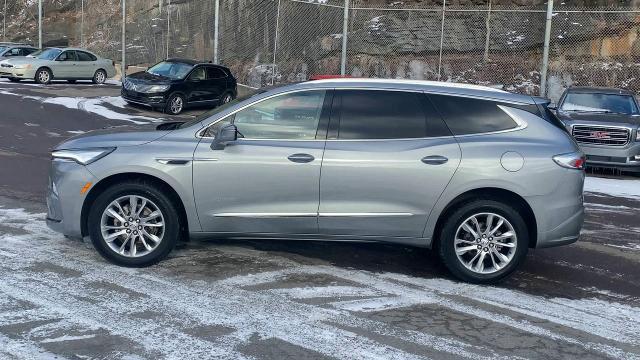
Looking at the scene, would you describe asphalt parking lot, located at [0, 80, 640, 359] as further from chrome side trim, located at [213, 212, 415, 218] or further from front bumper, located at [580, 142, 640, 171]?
front bumper, located at [580, 142, 640, 171]

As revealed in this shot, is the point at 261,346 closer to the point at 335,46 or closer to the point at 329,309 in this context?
the point at 329,309

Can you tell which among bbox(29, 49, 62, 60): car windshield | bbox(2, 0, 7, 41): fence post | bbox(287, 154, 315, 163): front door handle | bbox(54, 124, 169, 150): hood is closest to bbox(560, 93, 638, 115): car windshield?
bbox(287, 154, 315, 163): front door handle

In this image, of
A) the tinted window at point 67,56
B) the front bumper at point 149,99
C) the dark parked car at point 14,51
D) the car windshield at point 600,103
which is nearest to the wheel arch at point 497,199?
the car windshield at point 600,103

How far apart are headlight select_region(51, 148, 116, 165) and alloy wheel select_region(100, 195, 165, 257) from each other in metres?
0.40

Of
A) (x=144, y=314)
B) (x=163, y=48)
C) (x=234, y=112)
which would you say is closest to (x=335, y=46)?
(x=163, y=48)

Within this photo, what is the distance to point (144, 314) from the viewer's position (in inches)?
207

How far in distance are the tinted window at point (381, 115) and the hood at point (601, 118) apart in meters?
8.46

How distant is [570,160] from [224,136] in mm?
2917

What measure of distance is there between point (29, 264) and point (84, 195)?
757mm

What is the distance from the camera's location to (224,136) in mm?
6180

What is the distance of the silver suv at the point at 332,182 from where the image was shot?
621cm

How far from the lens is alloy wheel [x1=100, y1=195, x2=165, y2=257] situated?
6266mm

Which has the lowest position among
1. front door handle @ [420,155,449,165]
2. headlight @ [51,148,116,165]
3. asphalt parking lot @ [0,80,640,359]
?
asphalt parking lot @ [0,80,640,359]

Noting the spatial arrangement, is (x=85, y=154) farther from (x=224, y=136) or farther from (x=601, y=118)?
(x=601, y=118)
